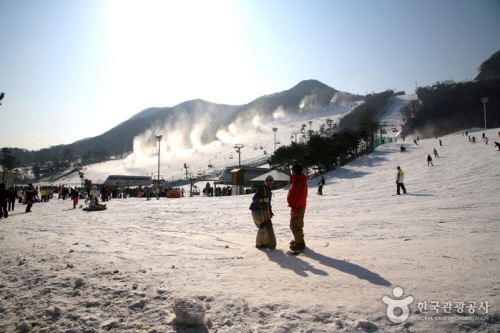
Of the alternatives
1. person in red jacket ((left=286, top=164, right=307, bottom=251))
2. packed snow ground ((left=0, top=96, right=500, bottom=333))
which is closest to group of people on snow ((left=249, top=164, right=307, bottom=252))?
person in red jacket ((left=286, top=164, right=307, bottom=251))

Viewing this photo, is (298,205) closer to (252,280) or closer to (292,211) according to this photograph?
(292,211)

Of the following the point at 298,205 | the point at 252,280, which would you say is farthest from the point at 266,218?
the point at 252,280

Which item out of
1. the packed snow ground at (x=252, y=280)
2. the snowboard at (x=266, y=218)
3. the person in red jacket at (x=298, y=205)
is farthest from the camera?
the snowboard at (x=266, y=218)

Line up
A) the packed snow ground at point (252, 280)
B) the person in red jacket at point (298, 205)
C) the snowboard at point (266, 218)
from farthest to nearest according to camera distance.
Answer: the snowboard at point (266, 218) → the person in red jacket at point (298, 205) → the packed snow ground at point (252, 280)

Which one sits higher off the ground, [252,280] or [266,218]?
[266,218]

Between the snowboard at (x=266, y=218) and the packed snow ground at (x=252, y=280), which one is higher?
the snowboard at (x=266, y=218)

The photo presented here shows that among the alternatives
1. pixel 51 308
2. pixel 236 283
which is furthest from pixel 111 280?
pixel 236 283

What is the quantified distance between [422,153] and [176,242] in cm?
3948

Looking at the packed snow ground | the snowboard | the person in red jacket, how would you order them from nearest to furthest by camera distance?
the packed snow ground < the person in red jacket < the snowboard

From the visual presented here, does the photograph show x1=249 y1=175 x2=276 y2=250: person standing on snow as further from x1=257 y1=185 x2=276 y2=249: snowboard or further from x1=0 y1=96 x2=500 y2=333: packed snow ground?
x1=0 y1=96 x2=500 y2=333: packed snow ground

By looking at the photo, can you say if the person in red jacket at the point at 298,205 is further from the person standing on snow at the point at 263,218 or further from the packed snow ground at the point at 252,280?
the person standing on snow at the point at 263,218

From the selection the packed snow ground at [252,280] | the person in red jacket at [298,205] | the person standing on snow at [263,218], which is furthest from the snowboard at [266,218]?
the person in red jacket at [298,205]

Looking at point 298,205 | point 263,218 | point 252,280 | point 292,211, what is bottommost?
point 252,280

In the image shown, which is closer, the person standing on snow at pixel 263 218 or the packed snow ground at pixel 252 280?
the packed snow ground at pixel 252 280
